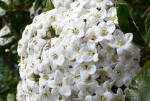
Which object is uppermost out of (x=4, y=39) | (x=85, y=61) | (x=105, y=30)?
(x=105, y=30)

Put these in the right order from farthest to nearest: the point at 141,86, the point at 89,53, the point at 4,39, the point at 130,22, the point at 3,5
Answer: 1. the point at 4,39
2. the point at 3,5
3. the point at 130,22
4. the point at 89,53
5. the point at 141,86

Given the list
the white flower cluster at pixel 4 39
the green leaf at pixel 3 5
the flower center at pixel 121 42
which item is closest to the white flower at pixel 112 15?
the flower center at pixel 121 42

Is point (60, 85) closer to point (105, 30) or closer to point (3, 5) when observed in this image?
point (105, 30)

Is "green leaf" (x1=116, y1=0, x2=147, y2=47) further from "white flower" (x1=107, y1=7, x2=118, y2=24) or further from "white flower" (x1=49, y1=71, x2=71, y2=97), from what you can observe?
"white flower" (x1=49, y1=71, x2=71, y2=97)

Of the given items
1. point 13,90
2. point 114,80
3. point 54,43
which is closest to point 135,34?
point 114,80

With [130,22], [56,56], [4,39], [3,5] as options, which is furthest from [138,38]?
[4,39]

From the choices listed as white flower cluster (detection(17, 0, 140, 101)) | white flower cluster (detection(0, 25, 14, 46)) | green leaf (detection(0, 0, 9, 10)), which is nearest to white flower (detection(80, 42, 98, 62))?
white flower cluster (detection(17, 0, 140, 101))
